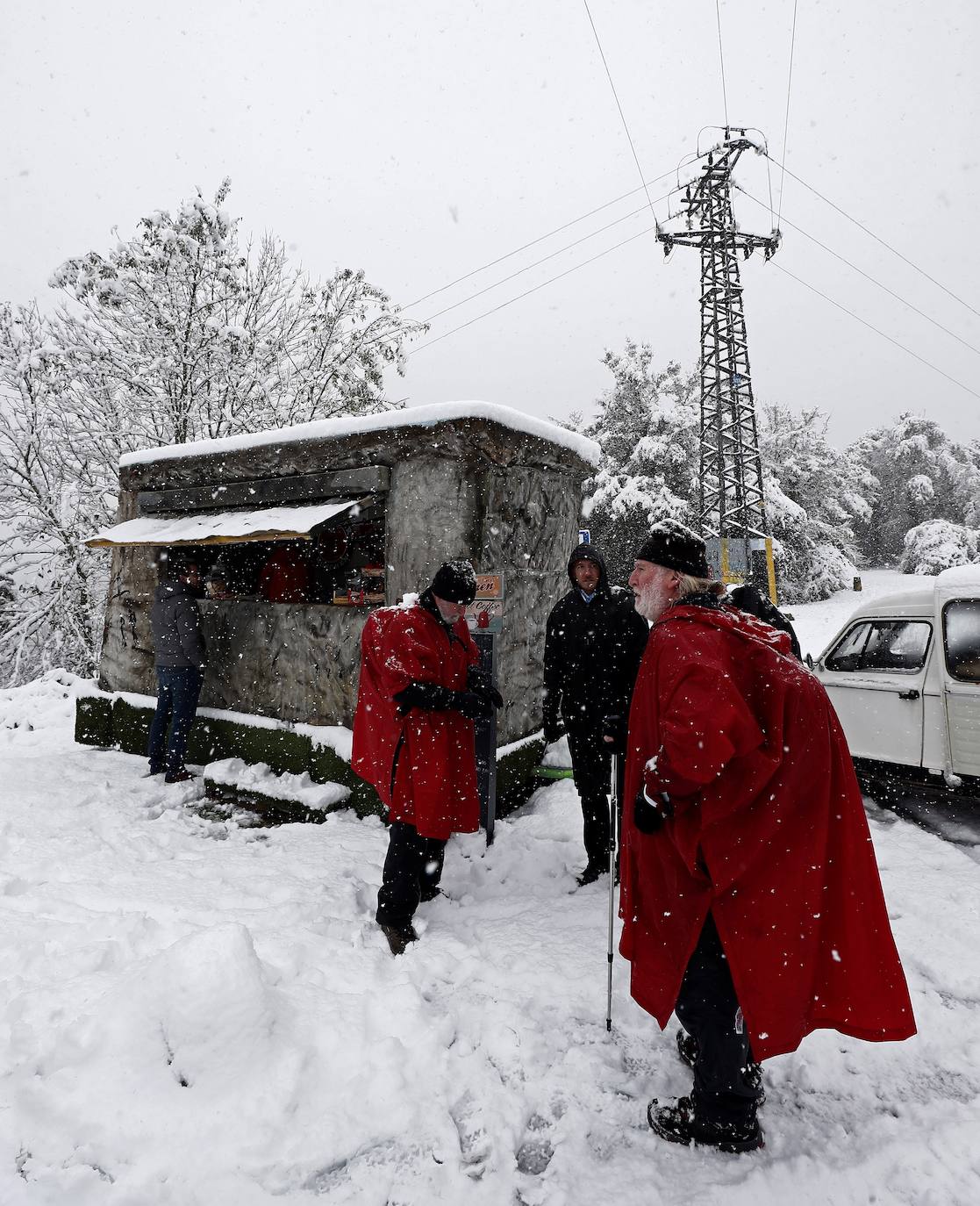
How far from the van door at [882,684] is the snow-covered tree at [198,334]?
11360 mm

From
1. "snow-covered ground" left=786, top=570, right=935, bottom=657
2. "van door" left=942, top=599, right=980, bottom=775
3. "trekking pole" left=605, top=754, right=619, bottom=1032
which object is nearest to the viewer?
"trekking pole" left=605, top=754, right=619, bottom=1032

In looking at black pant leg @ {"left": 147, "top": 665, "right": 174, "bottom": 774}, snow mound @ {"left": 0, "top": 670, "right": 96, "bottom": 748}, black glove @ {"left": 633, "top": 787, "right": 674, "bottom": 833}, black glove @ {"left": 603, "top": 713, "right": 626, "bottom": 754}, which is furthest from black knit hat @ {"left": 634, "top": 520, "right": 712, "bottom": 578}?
snow mound @ {"left": 0, "top": 670, "right": 96, "bottom": 748}

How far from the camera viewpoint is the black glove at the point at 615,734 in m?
3.19

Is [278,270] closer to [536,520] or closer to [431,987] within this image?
[536,520]

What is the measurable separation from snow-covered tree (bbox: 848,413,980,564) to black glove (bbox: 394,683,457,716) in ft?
118

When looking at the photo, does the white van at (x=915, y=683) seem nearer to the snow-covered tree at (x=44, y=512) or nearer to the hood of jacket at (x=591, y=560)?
the hood of jacket at (x=591, y=560)

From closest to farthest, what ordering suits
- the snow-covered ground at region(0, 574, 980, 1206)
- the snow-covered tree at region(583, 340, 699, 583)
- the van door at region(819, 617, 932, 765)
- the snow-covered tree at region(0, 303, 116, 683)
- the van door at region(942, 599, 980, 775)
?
the snow-covered ground at region(0, 574, 980, 1206) < the van door at region(942, 599, 980, 775) < the van door at region(819, 617, 932, 765) < the snow-covered tree at region(0, 303, 116, 683) < the snow-covered tree at region(583, 340, 699, 583)

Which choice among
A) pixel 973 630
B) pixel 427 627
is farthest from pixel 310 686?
pixel 973 630

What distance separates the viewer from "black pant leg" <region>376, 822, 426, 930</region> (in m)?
3.18

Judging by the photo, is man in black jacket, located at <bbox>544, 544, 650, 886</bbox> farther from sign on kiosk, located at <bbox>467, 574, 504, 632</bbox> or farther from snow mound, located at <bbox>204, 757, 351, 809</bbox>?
snow mound, located at <bbox>204, 757, 351, 809</bbox>

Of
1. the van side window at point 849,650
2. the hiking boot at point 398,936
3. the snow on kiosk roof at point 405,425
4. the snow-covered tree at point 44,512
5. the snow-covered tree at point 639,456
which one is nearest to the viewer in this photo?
the hiking boot at point 398,936

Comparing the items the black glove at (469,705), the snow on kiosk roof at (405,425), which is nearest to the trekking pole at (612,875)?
the black glove at (469,705)

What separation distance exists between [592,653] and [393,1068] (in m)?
2.35

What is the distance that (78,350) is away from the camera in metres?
11.8
